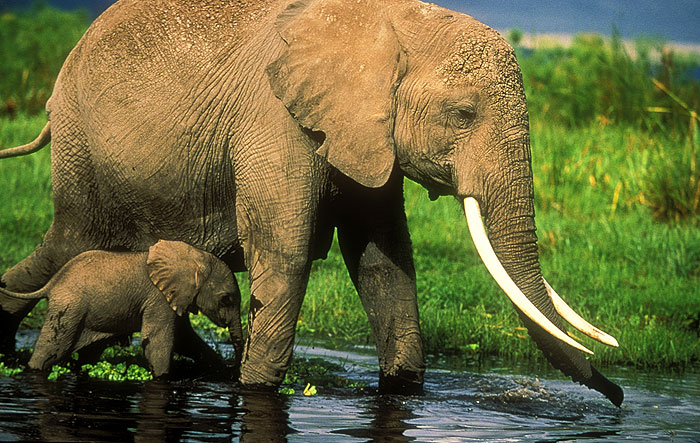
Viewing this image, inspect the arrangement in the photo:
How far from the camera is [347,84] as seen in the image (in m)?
5.96

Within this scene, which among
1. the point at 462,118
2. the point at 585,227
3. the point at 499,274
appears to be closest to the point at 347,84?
the point at 462,118

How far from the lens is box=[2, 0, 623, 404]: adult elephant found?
5832 millimetres

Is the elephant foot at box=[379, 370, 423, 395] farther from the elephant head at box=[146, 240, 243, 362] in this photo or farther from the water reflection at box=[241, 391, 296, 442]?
the elephant head at box=[146, 240, 243, 362]

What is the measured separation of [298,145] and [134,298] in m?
1.58

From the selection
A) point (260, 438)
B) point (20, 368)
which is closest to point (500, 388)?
point (260, 438)

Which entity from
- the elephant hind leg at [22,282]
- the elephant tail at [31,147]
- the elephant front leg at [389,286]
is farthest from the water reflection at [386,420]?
the elephant tail at [31,147]

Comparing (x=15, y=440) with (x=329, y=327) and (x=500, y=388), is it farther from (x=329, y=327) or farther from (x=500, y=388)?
(x=329, y=327)

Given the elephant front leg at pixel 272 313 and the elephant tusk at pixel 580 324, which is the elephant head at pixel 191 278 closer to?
the elephant front leg at pixel 272 313

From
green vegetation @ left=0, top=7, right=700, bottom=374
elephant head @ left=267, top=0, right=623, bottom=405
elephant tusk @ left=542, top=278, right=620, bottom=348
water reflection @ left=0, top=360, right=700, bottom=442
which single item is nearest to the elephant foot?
water reflection @ left=0, top=360, right=700, bottom=442

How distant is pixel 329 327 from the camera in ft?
28.9

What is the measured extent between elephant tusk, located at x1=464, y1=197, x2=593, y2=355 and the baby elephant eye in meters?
0.38

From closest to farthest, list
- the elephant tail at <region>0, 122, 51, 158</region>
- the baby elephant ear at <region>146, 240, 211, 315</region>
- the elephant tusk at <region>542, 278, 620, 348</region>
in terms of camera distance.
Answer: the elephant tusk at <region>542, 278, 620, 348</region>
the baby elephant ear at <region>146, 240, 211, 315</region>
the elephant tail at <region>0, 122, 51, 158</region>

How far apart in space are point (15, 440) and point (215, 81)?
7.54 ft

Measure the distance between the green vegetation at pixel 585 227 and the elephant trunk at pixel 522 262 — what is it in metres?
1.60
